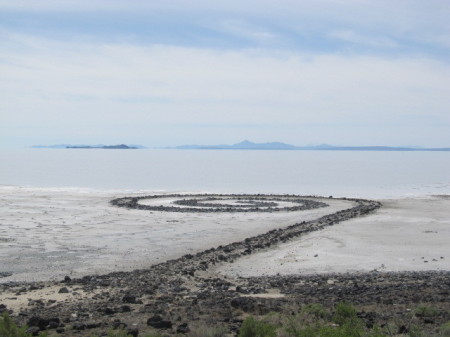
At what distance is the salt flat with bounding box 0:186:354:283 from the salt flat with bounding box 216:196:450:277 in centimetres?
361

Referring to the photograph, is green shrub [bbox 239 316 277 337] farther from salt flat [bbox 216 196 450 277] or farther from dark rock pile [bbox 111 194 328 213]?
dark rock pile [bbox 111 194 328 213]

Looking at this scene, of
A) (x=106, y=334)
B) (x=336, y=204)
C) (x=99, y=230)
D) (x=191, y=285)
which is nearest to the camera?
(x=106, y=334)

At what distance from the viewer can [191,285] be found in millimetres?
18031

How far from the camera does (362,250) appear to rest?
1010 inches

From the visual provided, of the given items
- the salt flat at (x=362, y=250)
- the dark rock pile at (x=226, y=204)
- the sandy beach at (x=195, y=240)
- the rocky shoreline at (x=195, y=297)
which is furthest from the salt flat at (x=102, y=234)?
the salt flat at (x=362, y=250)

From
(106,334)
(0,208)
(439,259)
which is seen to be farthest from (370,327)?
(0,208)

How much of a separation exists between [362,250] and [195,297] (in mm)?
12187

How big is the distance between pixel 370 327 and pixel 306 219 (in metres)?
26.5

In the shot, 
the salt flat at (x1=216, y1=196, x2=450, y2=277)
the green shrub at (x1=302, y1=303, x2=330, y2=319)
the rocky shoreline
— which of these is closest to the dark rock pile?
the salt flat at (x1=216, y1=196, x2=450, y2=277)

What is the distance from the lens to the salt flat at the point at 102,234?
2227 cm

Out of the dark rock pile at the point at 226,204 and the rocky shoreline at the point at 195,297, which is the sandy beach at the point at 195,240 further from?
the dark rock pile at the point at 226,204

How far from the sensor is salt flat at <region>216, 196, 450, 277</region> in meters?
21.8

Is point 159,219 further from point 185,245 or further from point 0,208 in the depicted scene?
point 0,208

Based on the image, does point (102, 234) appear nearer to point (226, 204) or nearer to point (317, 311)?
point (226, 204)
